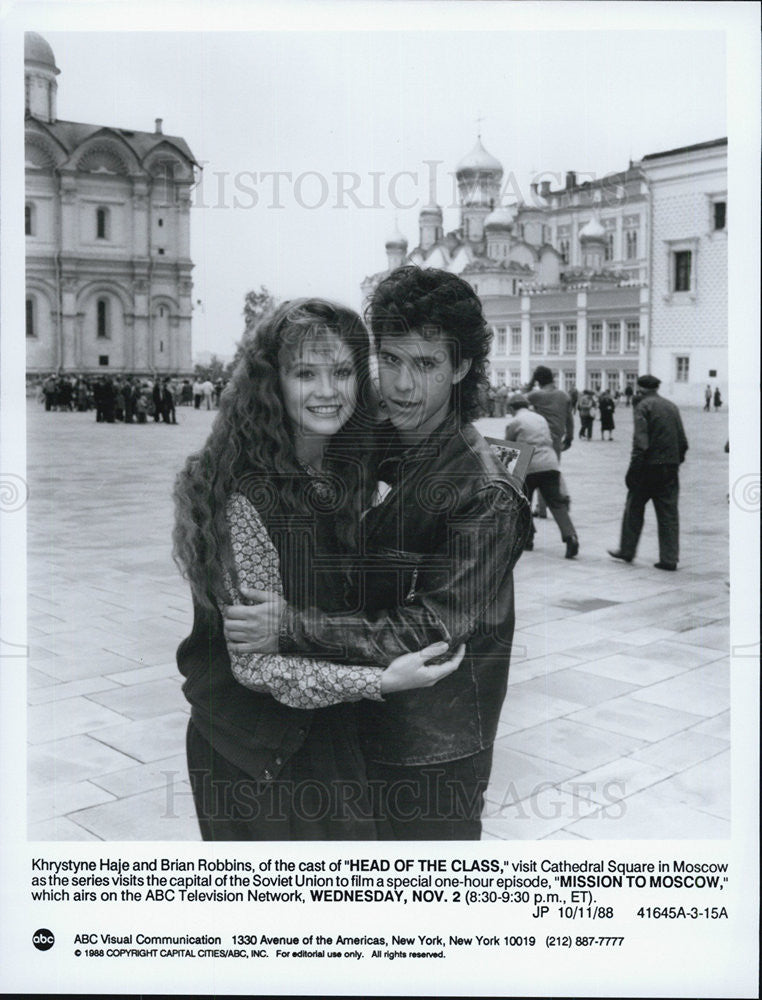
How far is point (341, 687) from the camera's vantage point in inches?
102

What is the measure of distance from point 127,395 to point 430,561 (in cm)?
273

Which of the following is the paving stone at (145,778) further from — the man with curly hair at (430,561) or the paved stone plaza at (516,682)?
the man with curly hair at (430,561)

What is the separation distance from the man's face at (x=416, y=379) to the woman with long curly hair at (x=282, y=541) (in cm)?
6

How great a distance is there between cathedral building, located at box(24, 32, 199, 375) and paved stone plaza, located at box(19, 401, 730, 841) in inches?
11.3

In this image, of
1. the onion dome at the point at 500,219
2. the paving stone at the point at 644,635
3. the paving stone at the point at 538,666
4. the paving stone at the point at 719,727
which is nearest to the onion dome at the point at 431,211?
the onion dome at the point at 500,219

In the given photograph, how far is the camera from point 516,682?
496cm

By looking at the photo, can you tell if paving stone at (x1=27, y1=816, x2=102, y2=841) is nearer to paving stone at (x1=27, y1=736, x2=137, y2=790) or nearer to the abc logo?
paving stone at (x1=27, y1=736, x2=137, y2=790)

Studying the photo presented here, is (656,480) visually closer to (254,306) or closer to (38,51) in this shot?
(254,306)

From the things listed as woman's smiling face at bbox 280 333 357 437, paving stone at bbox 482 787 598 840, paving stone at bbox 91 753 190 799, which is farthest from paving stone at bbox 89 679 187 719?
woman's smiling face at bbox 280 333 357 437

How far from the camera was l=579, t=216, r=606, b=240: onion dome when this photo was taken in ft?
12.8

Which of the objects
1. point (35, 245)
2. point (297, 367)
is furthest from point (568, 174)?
point (35, 245)

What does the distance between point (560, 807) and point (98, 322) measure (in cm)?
220

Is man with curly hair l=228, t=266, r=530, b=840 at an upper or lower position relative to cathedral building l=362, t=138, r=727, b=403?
lower

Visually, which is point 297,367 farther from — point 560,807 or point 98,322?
point 560,807
